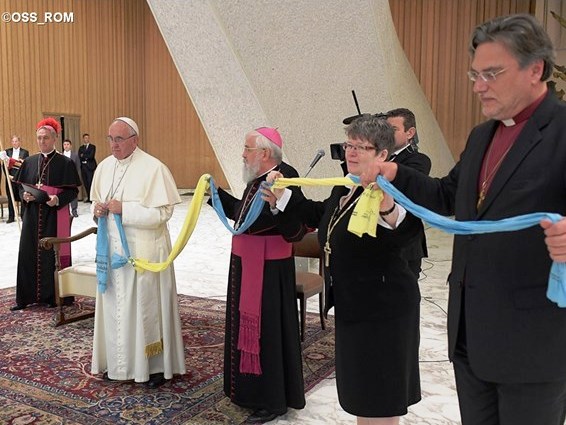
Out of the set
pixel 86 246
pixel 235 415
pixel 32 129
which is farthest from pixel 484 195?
pixel 32 129

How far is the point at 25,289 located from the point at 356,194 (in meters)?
4.39

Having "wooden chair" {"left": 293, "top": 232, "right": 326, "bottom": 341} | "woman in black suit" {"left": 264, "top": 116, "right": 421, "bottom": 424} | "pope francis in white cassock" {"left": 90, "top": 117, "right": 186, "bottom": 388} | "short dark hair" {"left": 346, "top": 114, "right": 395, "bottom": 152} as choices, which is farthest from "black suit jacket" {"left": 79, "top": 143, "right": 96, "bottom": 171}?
"short dark hair" {"left": 346, "top": 114, "right": 395, "bottom": 152}

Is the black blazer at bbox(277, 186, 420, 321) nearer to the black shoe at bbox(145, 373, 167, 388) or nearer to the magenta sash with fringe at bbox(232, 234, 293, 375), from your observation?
the magenta sash with fringe at bbox(232, 234, 293, 375)

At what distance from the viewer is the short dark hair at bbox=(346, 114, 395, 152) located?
7.61ft

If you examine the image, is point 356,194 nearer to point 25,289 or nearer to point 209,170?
point 25,289

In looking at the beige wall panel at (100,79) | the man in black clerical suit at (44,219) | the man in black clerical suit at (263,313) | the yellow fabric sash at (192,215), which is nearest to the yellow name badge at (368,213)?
the man in black clerical suit at (263,313)

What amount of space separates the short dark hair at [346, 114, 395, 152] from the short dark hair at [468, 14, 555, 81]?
2.40ft

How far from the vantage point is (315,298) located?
20.1ft

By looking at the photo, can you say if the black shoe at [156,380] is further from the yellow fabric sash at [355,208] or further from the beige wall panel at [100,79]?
the beige wall panel at [100,79]

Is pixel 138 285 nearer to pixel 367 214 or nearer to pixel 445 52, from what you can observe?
pixel 367 214

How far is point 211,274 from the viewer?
7367 millimetres

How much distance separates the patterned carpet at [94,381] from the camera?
11.1ft

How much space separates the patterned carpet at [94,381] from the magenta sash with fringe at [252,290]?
1.19 ft

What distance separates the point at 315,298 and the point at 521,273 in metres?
4.59
